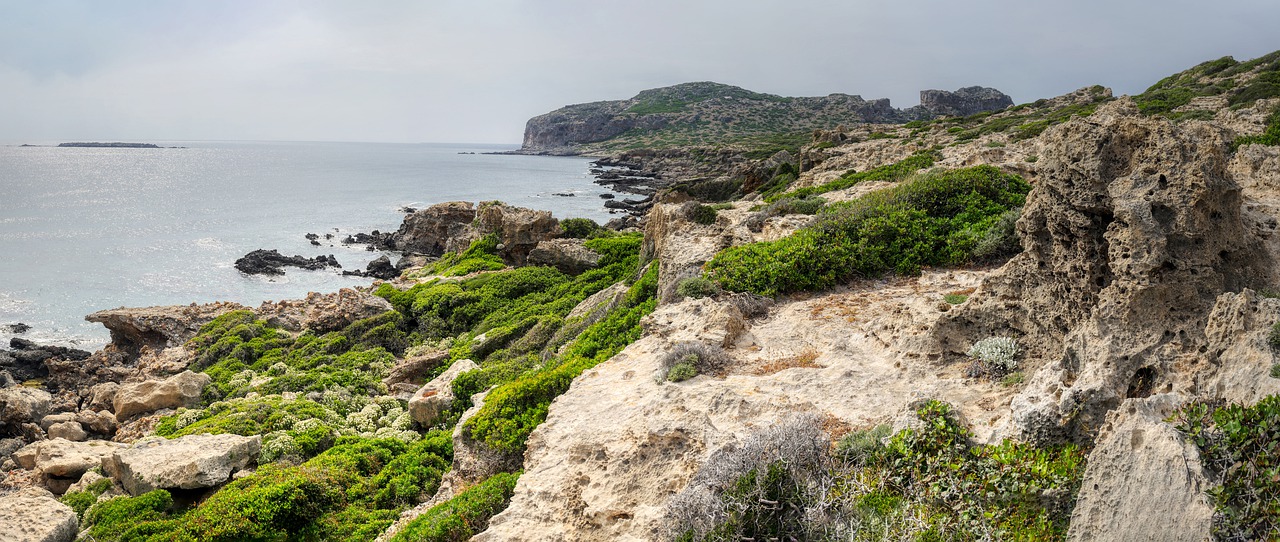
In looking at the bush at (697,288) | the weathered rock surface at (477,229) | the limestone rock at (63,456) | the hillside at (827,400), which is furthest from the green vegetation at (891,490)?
the weathered rock surface at (477,229)

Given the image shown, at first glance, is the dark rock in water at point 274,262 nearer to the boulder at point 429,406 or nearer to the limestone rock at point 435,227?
the limestone rock at point 435,227

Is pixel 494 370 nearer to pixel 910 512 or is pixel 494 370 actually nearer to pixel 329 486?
pixel 329 486

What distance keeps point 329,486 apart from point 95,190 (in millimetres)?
113716

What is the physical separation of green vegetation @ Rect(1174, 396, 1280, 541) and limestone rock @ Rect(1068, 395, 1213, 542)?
72 millimetres

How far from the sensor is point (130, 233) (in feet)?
189

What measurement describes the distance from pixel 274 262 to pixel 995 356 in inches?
1910

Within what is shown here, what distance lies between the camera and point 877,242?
12602 mm

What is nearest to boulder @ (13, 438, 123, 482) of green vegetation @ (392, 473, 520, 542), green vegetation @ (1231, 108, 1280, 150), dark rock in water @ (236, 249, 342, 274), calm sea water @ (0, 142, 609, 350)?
green vegetation @ (392, 473, 520, 542)

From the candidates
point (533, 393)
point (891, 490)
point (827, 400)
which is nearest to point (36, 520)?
point (533, 393)

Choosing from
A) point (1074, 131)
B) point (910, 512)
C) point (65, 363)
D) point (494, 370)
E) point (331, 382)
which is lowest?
point (65, 363)

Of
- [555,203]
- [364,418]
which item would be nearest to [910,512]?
[364,418]

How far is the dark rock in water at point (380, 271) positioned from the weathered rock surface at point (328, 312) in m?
13.9

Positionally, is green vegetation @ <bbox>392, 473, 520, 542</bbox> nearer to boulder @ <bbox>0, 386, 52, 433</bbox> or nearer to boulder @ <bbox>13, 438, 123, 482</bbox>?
boulder @ <bbox>13, 438, 123, 482</bbox>

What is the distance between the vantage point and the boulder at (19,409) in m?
17.4
